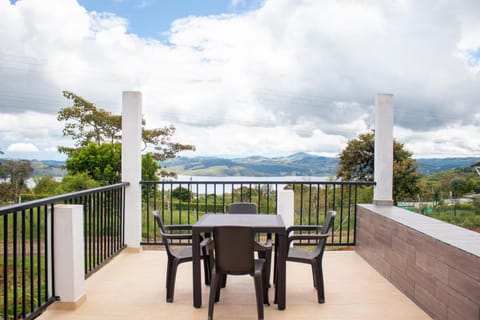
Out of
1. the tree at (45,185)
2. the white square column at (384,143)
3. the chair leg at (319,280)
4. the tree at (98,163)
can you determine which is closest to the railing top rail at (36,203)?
the chair leg at (319,280)

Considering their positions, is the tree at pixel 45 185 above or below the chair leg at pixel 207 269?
above

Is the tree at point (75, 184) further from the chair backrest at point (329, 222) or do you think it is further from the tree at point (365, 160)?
the tree at point (365, 160)

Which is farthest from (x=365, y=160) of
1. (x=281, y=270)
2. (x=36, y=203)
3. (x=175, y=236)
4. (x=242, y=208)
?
(x=36, y=203)

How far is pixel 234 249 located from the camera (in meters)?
2.89

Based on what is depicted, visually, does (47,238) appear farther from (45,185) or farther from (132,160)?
(45,185)

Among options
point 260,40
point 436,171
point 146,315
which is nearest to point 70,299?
point 146,315

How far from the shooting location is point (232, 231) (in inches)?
112

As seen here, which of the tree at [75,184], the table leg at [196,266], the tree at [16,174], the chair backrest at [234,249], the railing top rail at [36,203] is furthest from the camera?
the tree at [16,174]

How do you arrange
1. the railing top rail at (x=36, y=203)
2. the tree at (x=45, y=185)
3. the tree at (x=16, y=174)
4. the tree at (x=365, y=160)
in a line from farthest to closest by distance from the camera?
the tree at (x=365, y=160)
the tree at (x=16, y=174)
the tree at (x=45, y=185)
the railing top rail at (x=36, y=203)

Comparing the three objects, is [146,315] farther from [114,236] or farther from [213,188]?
[213,188]

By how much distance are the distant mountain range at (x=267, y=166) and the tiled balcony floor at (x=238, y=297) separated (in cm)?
417

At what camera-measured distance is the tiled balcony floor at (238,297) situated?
10.4ft

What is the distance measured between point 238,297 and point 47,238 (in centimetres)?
168

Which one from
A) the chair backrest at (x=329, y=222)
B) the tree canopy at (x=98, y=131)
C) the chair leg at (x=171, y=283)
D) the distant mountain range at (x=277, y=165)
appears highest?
the tree canopy at (x=98, y=131)
